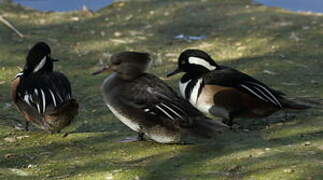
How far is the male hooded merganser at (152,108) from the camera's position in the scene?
548 centimetres

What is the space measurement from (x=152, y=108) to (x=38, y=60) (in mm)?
1615

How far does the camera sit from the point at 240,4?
14.0 meters

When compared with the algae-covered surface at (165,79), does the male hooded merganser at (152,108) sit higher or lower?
higher

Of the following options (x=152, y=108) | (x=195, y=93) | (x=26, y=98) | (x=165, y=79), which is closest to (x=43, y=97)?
(x=26, y=98)

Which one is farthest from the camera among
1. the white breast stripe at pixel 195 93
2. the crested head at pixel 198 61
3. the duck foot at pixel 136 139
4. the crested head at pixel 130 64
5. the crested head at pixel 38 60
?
the crested head at pixel 198 61

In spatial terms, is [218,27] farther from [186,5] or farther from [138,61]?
[138,61]

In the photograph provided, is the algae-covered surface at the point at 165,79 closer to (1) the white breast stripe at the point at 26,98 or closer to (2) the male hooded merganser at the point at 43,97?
(2) the male hooded merganser at the point at 43,97

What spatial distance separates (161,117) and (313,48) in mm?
5427

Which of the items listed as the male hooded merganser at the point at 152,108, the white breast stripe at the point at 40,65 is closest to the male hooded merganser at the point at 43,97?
the white breast stripe at the point at 40,65

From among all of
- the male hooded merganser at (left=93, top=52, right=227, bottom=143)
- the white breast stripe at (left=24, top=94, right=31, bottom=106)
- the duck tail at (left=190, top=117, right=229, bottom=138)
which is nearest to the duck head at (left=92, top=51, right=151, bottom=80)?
the male hooded merganser at (left=93, top=52, right=227, bottom=143)

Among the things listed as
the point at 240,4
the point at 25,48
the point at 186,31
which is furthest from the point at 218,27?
the point at 25,48

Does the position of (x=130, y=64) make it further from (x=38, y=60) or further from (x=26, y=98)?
(x=38, y=60)

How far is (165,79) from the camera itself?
9.19 m

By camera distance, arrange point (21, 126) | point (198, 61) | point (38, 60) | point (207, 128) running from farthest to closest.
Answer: point (21, 126)
point (198, 61)
point (38, 60)
point (207, 128)
